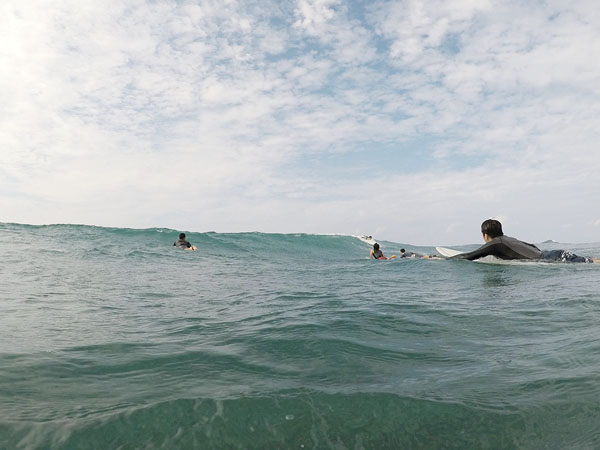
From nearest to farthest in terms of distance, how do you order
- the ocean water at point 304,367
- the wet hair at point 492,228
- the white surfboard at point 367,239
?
the ocean water at point 304,367, the wet hair at point 492,228, the white surfboard at point 367,239

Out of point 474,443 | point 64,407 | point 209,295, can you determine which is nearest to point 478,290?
point 209,295

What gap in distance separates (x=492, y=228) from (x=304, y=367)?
861 centimetres

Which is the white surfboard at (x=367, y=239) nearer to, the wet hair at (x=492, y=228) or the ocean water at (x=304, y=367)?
the wet hair at (x=492, y=228)

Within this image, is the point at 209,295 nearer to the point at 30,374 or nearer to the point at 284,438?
the point at 30,374

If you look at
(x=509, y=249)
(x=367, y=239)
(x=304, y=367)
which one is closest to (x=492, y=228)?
(x=509, y=249)

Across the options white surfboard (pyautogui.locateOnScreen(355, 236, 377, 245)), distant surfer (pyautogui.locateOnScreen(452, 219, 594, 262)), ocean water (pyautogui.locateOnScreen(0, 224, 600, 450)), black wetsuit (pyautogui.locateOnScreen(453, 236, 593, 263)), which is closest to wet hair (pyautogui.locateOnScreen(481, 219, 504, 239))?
distant surfer (pyautogui.locateOnScreen(452, 219, 594, 262))

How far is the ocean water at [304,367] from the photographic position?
2.42 metres

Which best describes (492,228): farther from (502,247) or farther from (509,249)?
(509,249)

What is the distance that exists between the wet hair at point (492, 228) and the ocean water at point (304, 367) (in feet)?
8.32

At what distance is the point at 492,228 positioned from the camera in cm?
1060

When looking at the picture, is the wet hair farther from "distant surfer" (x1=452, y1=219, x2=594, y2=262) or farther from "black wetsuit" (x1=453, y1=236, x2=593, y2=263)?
"black wetsuit" (x1=453, y1=236, x2=593, y2=263)

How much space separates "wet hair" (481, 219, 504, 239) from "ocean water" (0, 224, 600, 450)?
254 cm

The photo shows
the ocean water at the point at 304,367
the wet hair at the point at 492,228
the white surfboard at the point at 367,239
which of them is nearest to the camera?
the ocean water at the point at 304,367

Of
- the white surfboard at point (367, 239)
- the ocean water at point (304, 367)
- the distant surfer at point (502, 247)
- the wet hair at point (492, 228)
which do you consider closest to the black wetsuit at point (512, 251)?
the distant surfer at point (502, 247)
